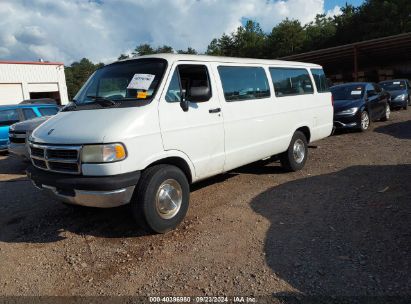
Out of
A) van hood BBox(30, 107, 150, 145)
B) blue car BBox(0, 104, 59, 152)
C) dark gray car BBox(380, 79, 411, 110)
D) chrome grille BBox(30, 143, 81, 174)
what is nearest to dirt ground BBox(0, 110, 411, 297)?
chrome grille BBox(30, 143, 81, 174)

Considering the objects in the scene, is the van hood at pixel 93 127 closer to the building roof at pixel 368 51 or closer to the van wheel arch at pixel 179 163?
the van wheel arch at pixel 179 163

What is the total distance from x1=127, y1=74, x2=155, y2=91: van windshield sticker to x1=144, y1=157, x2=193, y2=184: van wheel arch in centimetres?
88

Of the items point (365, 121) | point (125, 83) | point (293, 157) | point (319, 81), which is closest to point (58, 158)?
point (125, 83)

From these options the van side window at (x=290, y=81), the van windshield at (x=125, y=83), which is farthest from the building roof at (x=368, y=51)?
the van windshield at (x=125, y=83)

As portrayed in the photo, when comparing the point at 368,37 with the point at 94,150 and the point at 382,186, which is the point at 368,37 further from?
the point at 94,150

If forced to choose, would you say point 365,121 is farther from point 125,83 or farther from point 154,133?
point 154,133

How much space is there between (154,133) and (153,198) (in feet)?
2.39

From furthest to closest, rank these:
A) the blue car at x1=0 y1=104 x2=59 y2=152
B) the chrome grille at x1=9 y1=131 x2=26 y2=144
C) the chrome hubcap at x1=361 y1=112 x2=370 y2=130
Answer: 1. the chrome hubcap at x1=361 y1=112 x2=370 y2=130
2. the blue car at x1=0 y1=104 x2=59 y2=152
3. the chrome grille at x1=9 y1=131 x2=26 y2=144

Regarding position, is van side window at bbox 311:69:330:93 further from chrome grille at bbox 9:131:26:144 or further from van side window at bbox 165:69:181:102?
chrome grille at bbox 9:131:26:144

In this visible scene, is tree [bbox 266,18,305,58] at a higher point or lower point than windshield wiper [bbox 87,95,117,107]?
higher

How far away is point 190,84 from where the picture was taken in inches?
190

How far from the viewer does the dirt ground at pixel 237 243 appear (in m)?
3.38

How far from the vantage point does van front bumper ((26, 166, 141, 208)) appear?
388cm

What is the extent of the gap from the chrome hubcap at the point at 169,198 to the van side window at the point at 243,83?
1.55 m
